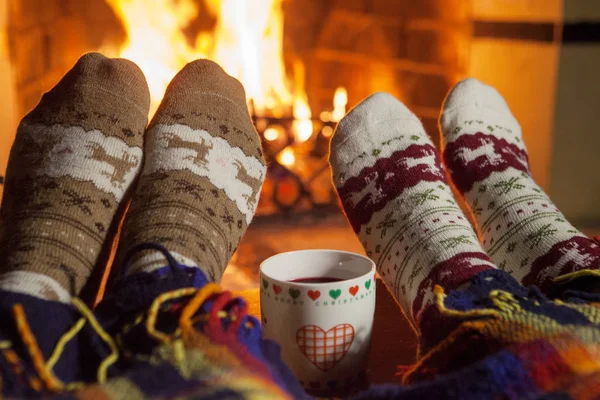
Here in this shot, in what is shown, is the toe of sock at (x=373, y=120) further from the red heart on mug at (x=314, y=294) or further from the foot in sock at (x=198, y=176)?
the red heart on mug at (x=314, y=294)

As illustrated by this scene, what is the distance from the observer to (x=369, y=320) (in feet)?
1.70

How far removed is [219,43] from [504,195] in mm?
1269

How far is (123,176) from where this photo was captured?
72cm

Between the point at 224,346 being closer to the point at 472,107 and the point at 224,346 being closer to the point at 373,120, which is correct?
the point at 373,120

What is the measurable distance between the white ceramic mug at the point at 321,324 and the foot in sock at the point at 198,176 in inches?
4.2

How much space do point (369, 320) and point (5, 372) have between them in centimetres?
27

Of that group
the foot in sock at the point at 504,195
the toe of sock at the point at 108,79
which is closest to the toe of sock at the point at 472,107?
the foot in sock at the point at 504,195

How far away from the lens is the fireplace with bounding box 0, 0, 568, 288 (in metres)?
1.68

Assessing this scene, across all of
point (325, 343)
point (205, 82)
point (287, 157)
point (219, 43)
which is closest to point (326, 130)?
point (287, 157)

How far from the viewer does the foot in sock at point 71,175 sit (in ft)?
1.80

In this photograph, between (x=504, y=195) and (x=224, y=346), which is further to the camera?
(x=504, y=195)

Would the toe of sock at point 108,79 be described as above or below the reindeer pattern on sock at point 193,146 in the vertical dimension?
above

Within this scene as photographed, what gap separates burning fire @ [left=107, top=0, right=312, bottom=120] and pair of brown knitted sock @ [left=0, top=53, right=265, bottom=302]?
960 millimetres

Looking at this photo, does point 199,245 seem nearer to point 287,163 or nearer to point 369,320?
point 369,320
